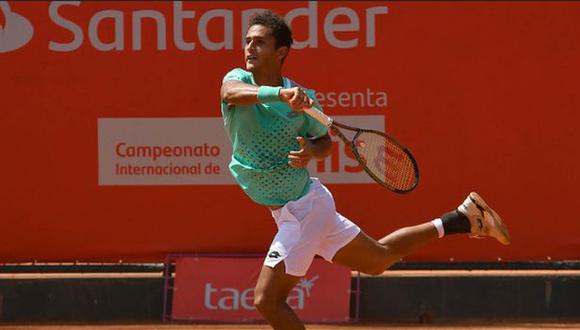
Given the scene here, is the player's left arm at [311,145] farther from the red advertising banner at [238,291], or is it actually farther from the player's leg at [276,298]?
the red advertising banner at [238,291]

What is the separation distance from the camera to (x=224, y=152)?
776 centimetres

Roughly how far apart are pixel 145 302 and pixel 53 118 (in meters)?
1.60

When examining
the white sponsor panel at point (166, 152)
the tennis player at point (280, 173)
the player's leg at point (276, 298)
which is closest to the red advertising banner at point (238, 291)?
the white sponsor panel at point (166, 152)

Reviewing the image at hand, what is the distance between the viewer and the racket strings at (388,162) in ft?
16.7

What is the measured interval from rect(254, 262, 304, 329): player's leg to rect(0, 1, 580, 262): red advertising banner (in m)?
2.97

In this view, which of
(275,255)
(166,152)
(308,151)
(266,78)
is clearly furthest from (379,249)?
(166,152)

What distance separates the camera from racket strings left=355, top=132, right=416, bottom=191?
5.08 m

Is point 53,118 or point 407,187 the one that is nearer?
point 407,187

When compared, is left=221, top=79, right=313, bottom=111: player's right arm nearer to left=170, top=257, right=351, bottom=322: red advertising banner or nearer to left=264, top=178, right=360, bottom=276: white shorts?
left=264, top=178, right=360, bottom=276: white shorts

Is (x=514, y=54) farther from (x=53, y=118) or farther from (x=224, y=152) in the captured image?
(x=53, y=118)

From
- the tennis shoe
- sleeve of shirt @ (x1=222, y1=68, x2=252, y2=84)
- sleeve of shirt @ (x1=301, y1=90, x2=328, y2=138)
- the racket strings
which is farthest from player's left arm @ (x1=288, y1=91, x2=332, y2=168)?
the tennis shoe

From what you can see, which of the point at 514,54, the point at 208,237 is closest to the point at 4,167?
the point at 208,237

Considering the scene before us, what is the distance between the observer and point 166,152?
7770 millimetres

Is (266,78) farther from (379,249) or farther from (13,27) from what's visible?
(13,27)
